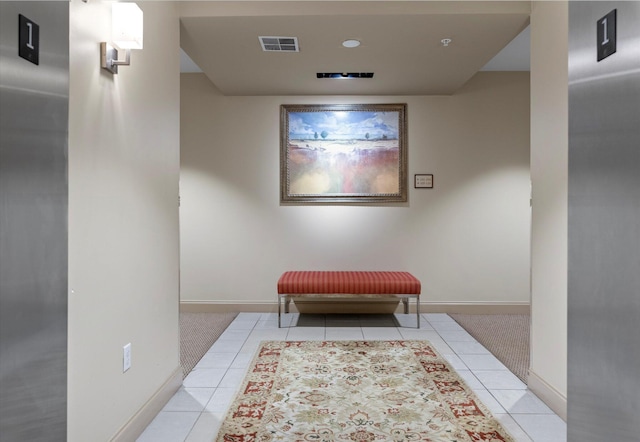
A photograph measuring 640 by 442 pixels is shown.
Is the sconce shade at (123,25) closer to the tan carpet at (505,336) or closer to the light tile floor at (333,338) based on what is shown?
the light tile floor at (333,338)

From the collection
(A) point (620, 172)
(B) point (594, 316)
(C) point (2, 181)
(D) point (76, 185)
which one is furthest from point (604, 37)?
(D) point (76, 185)

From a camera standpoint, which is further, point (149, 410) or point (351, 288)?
point (351, 288)

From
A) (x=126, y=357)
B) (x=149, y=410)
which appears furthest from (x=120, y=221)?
(x=149, y=410)

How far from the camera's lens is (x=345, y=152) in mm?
4961

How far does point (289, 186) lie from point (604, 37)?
438cm

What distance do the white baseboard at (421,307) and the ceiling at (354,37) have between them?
252cm

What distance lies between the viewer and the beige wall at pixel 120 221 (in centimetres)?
166

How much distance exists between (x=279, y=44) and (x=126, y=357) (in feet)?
8.51

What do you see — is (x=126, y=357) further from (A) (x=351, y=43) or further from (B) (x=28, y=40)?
(A) (x=351, y=43)

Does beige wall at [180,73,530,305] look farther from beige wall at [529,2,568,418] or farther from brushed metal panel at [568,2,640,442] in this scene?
brushed metal panel at [568,2,640,442]

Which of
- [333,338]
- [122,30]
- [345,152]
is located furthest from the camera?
[345,152]

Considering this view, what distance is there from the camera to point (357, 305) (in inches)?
195

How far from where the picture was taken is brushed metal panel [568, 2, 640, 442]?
0.61m

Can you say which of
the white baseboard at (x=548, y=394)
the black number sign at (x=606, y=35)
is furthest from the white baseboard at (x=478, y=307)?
the black number sign at (x=606, y=35)
